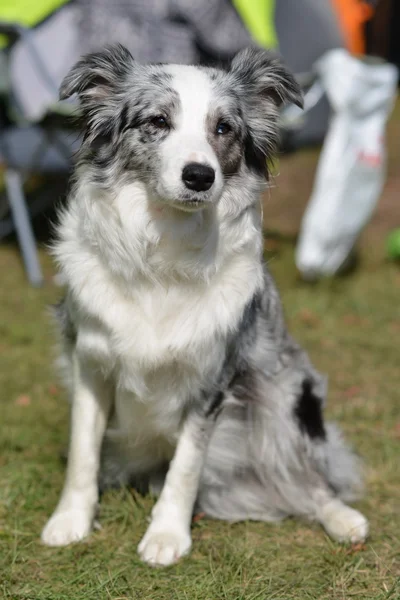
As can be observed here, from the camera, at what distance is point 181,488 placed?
9.21 ft

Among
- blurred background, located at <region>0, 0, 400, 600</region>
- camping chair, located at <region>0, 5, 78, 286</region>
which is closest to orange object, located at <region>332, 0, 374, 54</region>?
blurred background, located at <region>0, 0, 400, 600</region>

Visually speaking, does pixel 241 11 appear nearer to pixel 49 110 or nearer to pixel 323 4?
pixel 49 110

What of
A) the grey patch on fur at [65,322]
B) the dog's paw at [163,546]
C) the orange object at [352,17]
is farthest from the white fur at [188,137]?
the orange object at [352,17]

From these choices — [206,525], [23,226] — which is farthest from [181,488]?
[23,226]

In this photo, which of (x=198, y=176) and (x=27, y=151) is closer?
(x=198, y=176)

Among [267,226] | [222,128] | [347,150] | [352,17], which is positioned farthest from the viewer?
[352,17]

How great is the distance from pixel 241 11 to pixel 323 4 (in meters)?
2.79

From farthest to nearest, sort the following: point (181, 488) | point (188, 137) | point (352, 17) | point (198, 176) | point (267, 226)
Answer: point (352, 17)
point (267, 226)
point (181, 488)
point (188, 137)
point (198, 176)

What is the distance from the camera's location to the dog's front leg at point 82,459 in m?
2.87

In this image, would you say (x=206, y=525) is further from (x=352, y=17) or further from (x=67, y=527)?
(x=352, y=17)

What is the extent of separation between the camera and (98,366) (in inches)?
111

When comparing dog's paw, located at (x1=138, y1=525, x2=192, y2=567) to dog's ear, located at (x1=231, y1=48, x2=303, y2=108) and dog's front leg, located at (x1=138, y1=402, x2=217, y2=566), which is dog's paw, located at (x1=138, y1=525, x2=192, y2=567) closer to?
dog's front leg, located at (x1=138, y1=402, x2=217, y2=566)

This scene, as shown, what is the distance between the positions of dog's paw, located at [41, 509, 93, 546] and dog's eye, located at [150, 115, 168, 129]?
138cm

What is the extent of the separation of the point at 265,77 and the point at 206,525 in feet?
5.48
